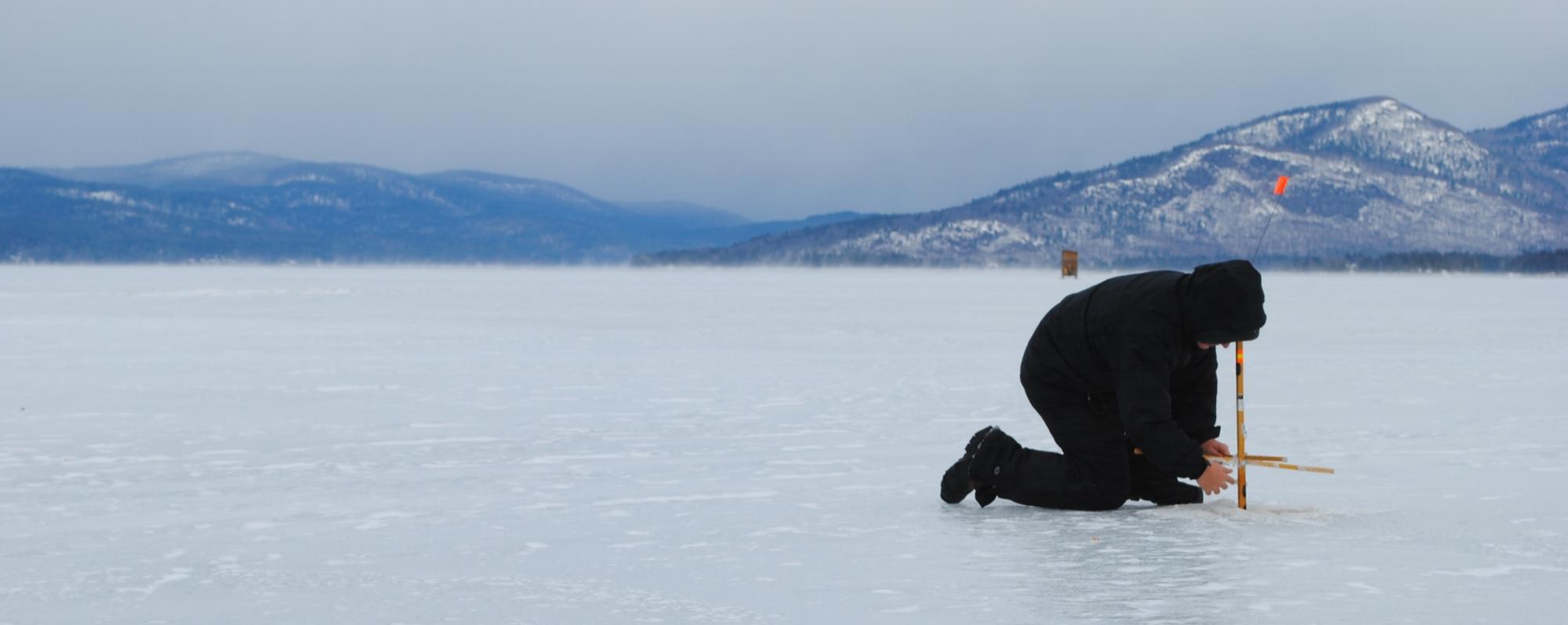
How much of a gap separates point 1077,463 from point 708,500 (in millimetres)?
1676

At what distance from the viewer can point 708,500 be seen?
725 cm

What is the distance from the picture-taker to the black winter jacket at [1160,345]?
19.7 feet

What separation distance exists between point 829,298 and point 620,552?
128 feet

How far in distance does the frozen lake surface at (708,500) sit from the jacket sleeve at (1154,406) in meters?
0.29

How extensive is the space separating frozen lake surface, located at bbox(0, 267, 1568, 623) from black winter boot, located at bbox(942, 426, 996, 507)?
7 centimetres

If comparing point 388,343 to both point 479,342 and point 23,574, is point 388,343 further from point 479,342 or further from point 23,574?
point 23,574

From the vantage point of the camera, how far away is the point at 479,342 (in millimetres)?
20000

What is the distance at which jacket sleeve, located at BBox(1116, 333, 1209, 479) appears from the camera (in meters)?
6.09

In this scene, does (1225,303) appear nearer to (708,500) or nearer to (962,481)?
(962,481)

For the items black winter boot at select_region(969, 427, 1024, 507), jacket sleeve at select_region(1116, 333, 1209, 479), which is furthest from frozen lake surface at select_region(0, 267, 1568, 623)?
jacket sleeve at select_region(1116, 333, 1209, 479)

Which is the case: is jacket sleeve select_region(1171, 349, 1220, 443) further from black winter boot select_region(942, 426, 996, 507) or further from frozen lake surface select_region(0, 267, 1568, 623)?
black winter boot select_region(942, 426, 996, 507)

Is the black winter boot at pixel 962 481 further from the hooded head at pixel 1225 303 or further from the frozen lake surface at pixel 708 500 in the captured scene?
the hooded head at pixel 1225 303

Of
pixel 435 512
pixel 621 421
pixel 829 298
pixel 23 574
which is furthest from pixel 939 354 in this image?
pixel 829 298

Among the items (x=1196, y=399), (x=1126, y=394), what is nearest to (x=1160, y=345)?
(x=1126, y=394)
